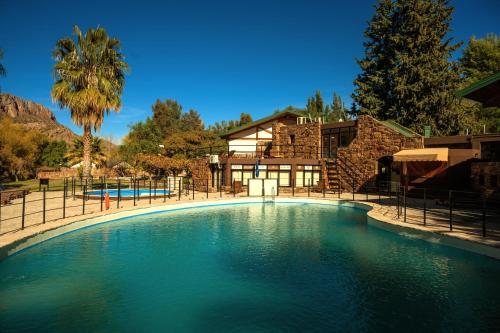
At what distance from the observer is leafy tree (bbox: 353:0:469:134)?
33.2 m

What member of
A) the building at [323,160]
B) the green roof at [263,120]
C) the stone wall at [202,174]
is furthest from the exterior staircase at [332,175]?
the stone wall at [202,174]


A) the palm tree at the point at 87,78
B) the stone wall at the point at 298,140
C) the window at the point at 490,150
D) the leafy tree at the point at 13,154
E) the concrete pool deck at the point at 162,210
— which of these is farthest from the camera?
the leafy tree at the point at 13,154

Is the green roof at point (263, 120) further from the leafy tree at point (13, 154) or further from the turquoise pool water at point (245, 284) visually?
the leafy tree at point (13, 154)

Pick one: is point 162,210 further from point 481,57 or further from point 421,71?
point 481,57

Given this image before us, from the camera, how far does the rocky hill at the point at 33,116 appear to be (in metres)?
116

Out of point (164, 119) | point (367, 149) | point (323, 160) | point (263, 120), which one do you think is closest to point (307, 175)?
point (323, 160)

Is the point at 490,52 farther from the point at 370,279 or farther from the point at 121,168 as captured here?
the point at 121,168

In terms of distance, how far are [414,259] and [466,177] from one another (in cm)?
1409

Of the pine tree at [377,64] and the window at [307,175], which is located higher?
the pine tree at [377,64]

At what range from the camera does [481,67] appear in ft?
131

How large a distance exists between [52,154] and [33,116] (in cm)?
11054

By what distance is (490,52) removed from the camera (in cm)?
3906

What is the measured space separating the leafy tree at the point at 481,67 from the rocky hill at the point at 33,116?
345ft

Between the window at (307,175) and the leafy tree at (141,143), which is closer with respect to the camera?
the window at (307,175)
